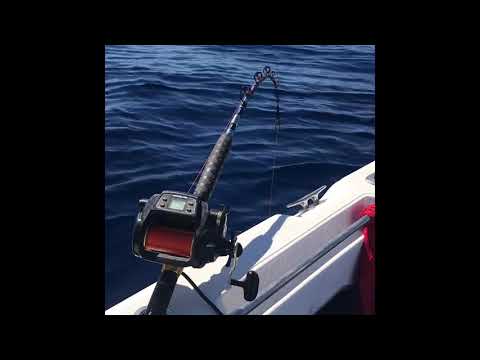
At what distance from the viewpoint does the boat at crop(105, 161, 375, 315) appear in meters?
2.02

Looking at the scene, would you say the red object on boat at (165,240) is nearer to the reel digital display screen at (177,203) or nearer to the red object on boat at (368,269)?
the reel digital display screen at (177,203)

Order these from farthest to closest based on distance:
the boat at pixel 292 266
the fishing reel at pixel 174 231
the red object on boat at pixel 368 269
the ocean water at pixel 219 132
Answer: the ocean water at pixel 219 132
the red object on boat at pixel 368 269
the boat at pixel 292 266
the fishing reel at pixel 174 231

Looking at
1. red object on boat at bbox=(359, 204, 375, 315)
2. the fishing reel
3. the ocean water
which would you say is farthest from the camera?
the ocean water

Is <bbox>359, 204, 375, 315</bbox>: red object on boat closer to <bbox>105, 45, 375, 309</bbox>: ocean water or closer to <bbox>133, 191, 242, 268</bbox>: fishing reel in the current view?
<bbox>105, 45, 375, 309</bbox>: ocean water

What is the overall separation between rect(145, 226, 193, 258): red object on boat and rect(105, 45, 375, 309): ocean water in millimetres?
1161

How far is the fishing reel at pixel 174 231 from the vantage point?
1.62 metres

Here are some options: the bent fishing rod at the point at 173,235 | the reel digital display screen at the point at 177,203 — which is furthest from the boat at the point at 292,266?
the reel digital display screen at the point at 177,203

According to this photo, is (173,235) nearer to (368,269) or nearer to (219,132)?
(368,269)

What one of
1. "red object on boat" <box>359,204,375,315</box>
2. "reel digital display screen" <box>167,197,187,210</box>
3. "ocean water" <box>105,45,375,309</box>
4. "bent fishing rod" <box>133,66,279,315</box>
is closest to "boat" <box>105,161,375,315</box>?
"red object on boat" <box>359,204,375,315</box>

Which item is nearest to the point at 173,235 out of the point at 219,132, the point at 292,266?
the point at 292,266

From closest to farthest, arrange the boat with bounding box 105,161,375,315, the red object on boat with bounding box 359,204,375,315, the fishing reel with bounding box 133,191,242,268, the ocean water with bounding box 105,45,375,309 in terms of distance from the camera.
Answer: the fishing reel with bounding box 133,191,242,268 < the boat with bounding box 105,161,375,315 < the red object on boat with bounding box 359,204,375,315 < the ocean water with bounding box 105,45,375,309

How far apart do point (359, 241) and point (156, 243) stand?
5.84ft

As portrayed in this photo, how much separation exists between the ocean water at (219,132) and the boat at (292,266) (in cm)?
68

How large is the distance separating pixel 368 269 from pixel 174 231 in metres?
1.83
